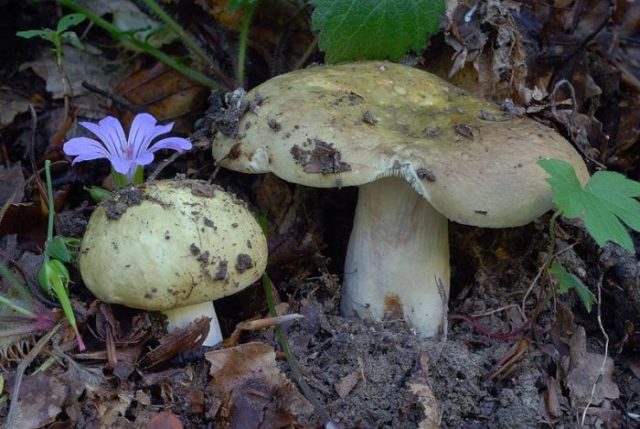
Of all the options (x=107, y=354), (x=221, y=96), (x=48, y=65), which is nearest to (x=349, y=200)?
(x=221, y=96)

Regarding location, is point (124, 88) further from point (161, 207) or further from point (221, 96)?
point (161, 207)

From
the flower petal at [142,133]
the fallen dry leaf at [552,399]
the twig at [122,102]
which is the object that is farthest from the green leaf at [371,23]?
the fallen dry leaf at [552,399]

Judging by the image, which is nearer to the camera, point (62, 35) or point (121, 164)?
point (121, 164)

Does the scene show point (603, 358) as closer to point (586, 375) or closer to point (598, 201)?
point (586, 375)

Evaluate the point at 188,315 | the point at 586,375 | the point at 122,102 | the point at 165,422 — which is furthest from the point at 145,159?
the point at 586,375

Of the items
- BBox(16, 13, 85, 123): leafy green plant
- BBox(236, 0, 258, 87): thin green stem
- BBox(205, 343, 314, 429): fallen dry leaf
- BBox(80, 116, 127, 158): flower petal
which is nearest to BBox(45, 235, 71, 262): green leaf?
BBox(80, 116, 127, 158): flower petal

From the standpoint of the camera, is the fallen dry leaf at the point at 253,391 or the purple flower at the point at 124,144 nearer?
the fallen dry leaf at the point at 253,391

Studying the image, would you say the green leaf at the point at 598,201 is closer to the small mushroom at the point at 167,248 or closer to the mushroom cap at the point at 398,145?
the mushroom cap at the point at 398,145
